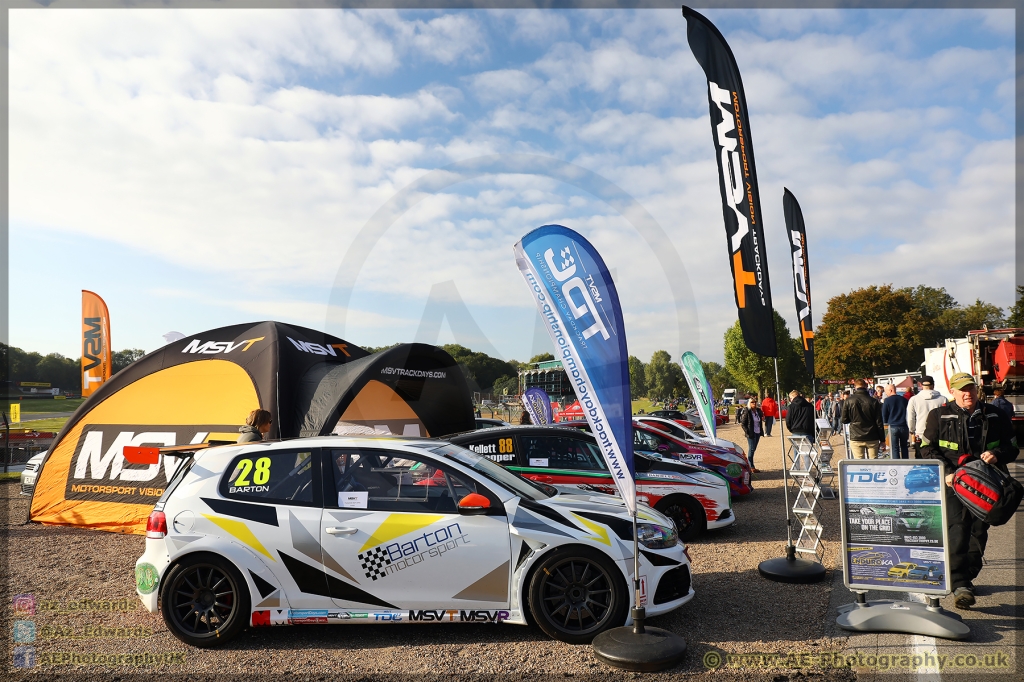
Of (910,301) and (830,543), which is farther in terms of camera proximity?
(910,301)

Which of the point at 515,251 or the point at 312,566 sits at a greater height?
the point at 515,251

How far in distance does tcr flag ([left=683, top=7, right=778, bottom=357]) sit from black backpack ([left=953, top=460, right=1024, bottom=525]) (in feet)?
6.92

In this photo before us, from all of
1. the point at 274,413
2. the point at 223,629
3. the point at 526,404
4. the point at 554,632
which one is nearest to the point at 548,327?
the point at 554,632

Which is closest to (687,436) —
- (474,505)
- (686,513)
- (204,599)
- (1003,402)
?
(686,513)

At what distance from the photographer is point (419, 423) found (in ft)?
40.0

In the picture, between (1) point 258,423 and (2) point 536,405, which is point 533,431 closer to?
(1) point 258,423

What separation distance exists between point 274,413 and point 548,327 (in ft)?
18.4

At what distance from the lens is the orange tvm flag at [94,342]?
1667 centimetres

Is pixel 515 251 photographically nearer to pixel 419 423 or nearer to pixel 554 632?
pixel 554 632

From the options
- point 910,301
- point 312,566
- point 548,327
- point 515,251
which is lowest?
point 312,566

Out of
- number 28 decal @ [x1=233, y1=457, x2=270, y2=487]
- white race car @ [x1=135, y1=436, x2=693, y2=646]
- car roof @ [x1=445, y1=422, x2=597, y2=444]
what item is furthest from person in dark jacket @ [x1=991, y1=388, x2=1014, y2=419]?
number 28 decal @ [x1=233, y1=457, x2=270, y2=487]

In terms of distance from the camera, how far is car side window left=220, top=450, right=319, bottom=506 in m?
4.93

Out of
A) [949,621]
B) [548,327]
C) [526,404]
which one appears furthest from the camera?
[526,404]

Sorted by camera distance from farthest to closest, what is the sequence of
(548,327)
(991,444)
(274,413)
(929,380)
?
(929,380) < (274,413) < (991,444) < (548,327)
